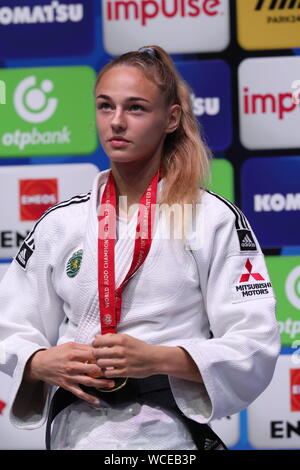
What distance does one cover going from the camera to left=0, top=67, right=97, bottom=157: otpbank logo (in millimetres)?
2387

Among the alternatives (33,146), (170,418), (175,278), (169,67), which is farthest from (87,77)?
(170,418)

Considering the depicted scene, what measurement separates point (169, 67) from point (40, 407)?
743 millimetres

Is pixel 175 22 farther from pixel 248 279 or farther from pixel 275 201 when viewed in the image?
pixel 248 279

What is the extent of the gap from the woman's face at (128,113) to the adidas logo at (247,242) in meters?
0.26

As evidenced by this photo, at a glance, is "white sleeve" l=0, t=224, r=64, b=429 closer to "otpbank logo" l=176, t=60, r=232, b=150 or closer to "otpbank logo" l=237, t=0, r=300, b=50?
"otpbank logo" l=176, t=60, r=232, b=150

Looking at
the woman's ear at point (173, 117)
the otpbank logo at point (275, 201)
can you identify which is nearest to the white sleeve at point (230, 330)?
the woman's ear at point (173, 117)

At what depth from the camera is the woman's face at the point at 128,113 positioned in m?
1.55

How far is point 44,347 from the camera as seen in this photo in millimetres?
1558

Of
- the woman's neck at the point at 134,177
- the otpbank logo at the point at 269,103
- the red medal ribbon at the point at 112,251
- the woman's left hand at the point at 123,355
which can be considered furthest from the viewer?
the otpbank logo at the point at 269,103

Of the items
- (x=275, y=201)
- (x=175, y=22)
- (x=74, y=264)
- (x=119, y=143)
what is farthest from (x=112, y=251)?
(x=175, y=22)

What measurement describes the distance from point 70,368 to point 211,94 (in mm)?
1179

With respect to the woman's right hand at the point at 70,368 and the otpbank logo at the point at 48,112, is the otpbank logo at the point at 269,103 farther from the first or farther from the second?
the woman's right hand at the point at 70,368
